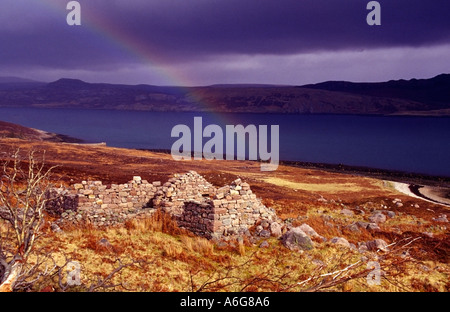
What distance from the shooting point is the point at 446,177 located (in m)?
70.3

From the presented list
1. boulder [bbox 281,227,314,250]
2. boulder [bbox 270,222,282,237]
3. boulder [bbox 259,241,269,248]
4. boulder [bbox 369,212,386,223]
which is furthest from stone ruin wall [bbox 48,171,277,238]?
boulder [bbox 369,212,386,223]

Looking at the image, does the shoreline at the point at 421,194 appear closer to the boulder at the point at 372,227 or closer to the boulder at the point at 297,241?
the boulder at the point at 372,227

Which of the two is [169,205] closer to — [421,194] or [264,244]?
[264,244]

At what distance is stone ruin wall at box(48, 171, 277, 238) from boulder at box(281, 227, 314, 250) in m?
2.18

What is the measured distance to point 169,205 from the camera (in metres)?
17.9

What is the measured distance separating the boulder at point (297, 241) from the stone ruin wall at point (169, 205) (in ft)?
7.16

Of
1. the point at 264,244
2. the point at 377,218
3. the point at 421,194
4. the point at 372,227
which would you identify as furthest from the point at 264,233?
the point at 421,194

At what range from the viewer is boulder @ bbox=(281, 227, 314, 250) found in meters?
13.9

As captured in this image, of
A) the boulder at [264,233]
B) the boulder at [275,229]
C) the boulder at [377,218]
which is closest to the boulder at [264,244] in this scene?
the boulder at [264,233]

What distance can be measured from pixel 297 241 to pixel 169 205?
22.1 feet

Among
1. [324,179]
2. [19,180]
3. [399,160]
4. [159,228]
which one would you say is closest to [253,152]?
[399,160]

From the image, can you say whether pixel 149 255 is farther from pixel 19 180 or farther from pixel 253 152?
pixel 253 152

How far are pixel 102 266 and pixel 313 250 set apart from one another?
7642 mm

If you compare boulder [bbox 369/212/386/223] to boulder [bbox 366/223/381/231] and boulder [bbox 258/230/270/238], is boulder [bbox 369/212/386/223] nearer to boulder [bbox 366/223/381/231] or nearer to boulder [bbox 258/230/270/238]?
boulder [bbox 366/223/381/231]
